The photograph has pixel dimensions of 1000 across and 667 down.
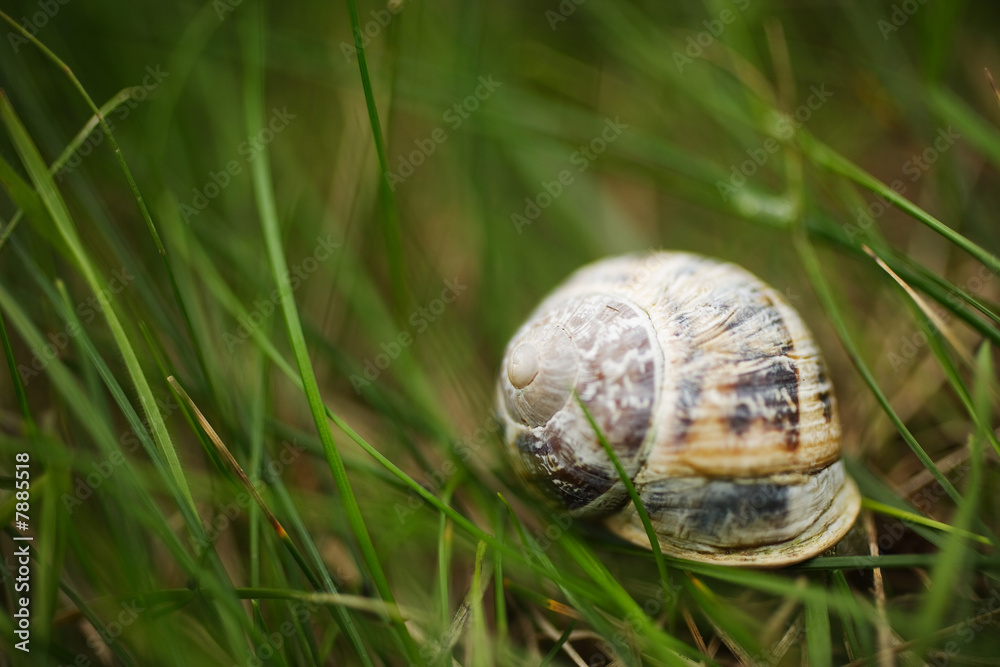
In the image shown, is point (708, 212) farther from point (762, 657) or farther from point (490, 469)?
point (762, 657)

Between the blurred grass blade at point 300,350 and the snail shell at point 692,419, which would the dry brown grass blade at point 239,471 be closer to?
the blurred grass blade at point 300,350

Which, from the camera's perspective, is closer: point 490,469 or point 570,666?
point 570,666

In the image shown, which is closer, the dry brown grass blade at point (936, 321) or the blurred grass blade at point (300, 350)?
the blurred grass blade at point (300, 350)

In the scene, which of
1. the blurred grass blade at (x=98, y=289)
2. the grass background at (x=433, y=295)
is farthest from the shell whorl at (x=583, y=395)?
the blurred grass blade at (x=98, y=289)

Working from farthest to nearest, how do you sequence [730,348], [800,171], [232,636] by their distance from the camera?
1. [800,171]
2. [730,348]
3. [232,636]

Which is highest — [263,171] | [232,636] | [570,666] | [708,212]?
[263,171]

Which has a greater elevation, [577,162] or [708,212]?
[577,162]

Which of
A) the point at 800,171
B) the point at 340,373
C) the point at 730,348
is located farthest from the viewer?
the point at 340,373

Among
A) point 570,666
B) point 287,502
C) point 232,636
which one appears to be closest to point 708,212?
point 570,666
